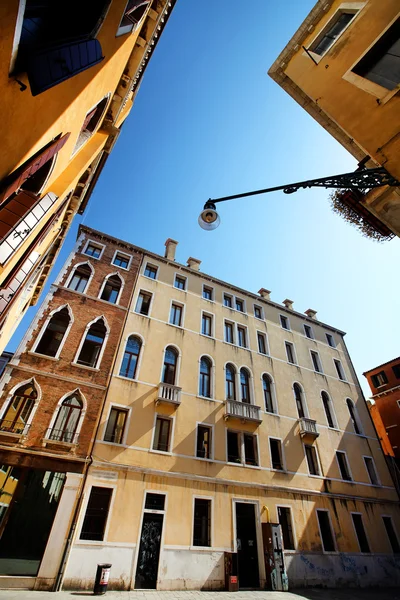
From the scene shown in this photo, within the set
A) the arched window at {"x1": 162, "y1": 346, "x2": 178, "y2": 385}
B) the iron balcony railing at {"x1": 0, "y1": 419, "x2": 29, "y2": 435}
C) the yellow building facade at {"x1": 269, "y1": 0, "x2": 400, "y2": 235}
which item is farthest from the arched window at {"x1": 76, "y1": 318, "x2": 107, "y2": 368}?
the yellow building facade at {"x1": 269, "y1": 0, "x2": 400, "y2": 235}

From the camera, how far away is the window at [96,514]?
9.95 metres

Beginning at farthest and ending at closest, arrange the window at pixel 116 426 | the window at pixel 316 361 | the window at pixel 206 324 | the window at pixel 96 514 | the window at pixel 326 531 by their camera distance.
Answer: the window at pixel 316 361 → the window at pixel 206 324 → the window at pixel 326 531 → the window at pixel 116 426 → the window at pixel 96 514

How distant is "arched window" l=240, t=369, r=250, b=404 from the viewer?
655 inches

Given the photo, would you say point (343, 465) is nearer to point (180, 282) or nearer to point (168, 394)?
point (168, 394)

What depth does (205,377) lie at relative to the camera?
1599 centimetres

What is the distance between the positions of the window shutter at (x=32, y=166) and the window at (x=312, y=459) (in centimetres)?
1849

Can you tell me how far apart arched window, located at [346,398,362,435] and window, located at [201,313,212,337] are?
39.6 ft

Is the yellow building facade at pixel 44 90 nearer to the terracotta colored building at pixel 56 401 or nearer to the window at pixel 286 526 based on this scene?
the terracotta colored building at pixel 56 401

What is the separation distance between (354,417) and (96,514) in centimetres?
1811

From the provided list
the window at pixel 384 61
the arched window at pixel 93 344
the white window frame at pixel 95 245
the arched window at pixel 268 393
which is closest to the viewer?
the window at pixel 384 61

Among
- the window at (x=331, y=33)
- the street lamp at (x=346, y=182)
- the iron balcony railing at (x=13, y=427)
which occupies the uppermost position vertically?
the window at (x=331, y=33)

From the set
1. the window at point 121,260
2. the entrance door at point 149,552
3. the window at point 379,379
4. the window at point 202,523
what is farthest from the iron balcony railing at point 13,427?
the window at point 379,379

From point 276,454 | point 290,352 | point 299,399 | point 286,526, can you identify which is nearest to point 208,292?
point 290,352

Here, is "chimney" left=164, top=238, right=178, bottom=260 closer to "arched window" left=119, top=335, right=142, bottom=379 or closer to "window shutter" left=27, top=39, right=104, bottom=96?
"arched window" left=119, top=335, right=142, bottom=379
